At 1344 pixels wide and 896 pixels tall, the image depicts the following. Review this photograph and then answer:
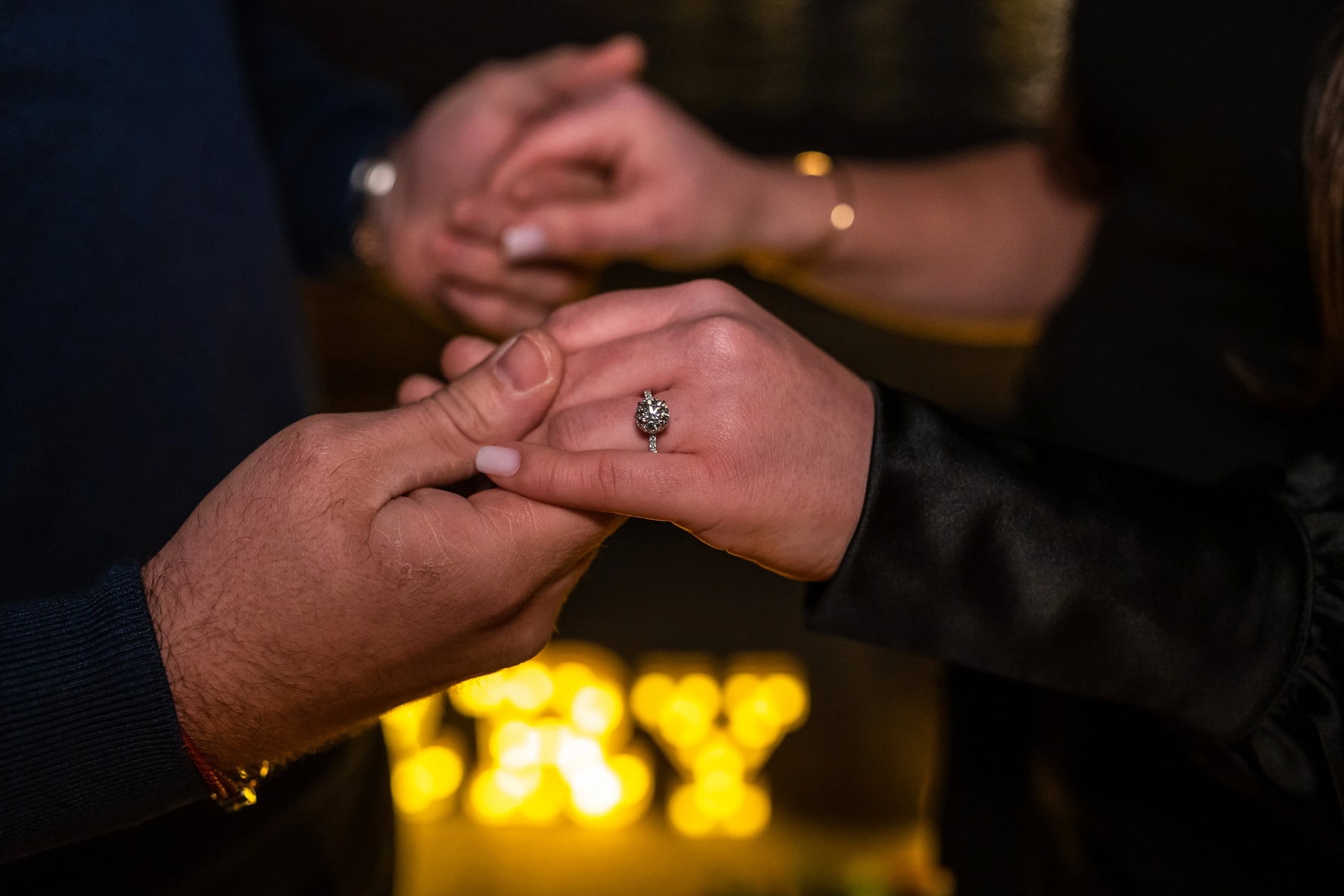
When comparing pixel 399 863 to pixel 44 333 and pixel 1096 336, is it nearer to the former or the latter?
pixel 44 333

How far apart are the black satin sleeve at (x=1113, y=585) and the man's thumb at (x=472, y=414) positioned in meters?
0.27

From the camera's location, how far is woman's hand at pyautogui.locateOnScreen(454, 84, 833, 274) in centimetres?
121

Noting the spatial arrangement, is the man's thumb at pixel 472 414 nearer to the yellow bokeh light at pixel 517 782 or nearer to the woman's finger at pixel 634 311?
the woman's finger at pixel 634 311

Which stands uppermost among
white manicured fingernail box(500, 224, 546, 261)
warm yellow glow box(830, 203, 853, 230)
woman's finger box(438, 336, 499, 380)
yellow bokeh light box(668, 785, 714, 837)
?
woman's finger box(438, 336, 499, 380)

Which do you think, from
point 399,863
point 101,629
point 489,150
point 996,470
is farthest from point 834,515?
point 489,150

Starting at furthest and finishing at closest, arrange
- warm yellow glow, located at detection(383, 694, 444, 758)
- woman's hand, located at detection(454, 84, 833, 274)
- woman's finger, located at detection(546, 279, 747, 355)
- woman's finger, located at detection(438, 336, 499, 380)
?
warm yellow glow, located at detection(383, 694, 444, 758)
woman's hand, located at detection(454, 84, 833, 274)
woman's finger, located at detection(438, 336, 499, 380)
woman's finger, located at detection(546, 279, 747, 355)

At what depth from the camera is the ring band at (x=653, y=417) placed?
0.66 metres

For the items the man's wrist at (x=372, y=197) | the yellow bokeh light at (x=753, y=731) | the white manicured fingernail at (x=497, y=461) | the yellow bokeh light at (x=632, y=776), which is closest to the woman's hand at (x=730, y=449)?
the white manicured fingernail at (x=497, y=461)

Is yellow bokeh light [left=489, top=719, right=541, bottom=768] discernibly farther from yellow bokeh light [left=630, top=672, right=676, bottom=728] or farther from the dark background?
the dark background

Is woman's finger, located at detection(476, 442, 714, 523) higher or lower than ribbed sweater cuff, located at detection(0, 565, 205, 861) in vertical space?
higher

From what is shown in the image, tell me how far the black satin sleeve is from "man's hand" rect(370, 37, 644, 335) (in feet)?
2.55

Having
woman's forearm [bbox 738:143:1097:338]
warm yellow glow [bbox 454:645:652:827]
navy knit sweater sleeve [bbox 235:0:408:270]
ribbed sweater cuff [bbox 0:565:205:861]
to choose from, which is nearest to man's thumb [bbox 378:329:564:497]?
ribbed sweater cuff [bbox 0:565:205:861]

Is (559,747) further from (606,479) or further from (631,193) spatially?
(606,479)

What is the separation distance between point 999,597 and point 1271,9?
0.68m
